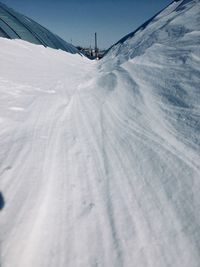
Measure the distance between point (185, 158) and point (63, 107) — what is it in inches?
52.7

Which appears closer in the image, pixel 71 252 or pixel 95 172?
pixel 71 252

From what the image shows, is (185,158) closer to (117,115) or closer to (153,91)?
(117,115)

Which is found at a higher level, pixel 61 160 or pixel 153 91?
pixel 153 91

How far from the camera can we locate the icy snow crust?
1.09 meters

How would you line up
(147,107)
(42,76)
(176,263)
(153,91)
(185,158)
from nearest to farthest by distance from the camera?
(176,263) < (185,158) < (147,107) < (153,91) < (42,76)

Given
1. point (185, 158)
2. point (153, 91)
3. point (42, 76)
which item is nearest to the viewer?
point (185, 158)

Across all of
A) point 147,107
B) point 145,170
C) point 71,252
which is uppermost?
point 147,107

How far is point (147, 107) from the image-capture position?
6.77 ft

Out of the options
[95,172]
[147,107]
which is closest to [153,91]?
[147,107]

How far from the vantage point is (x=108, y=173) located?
1526 millimetres

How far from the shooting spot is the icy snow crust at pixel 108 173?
109 cm

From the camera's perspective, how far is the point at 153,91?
2.24 m

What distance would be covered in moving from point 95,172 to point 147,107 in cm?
81

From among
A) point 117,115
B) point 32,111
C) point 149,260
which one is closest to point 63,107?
point 32,111
